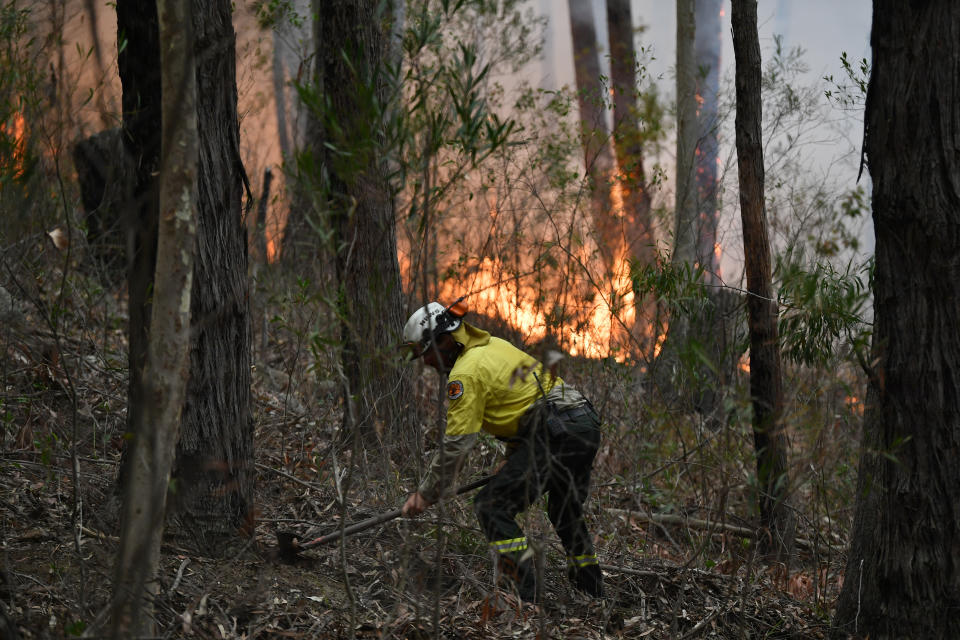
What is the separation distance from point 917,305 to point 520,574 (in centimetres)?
231

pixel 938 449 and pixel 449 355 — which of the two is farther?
pixel 449 355

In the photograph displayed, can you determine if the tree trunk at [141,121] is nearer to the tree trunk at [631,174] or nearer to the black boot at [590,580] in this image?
the black boot at [590,580]

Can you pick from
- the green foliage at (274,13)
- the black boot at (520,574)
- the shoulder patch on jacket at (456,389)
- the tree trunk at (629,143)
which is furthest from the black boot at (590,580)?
the green foliage at (274,13)

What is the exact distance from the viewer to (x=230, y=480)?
429 cm

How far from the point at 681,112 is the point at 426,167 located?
8401mm

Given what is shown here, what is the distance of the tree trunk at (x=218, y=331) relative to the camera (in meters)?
4.07

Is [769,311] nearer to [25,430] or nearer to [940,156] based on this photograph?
[940,156]

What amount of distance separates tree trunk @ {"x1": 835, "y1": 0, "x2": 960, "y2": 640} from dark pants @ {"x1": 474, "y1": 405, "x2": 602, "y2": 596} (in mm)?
1465

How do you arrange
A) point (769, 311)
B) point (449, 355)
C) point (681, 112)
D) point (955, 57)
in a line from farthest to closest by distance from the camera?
point (681, 112) < point (769, 311) < point (449, 355) < point (955, 57)

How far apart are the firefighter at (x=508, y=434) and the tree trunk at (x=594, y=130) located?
2.75m

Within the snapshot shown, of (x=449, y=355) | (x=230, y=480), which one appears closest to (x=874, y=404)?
(x=449, y=355)

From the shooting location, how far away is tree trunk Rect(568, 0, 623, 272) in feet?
28.2

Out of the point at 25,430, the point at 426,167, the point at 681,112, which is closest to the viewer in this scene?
the point at 426,167

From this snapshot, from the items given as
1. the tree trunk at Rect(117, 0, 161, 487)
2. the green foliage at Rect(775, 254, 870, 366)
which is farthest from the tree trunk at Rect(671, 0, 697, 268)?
the tree trunk at Rect(117, 0, 161, 487)
